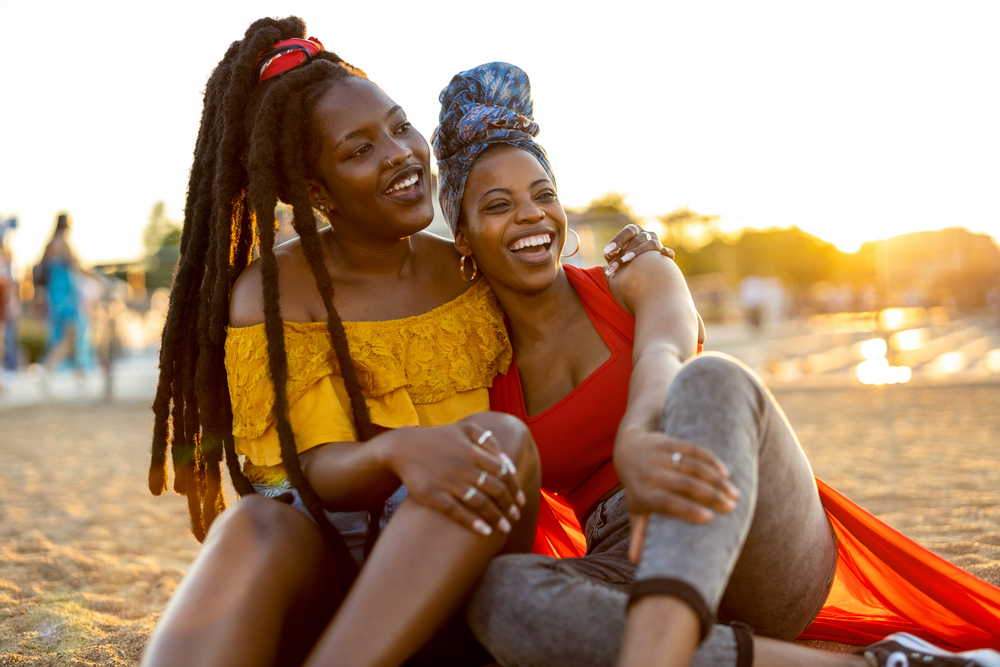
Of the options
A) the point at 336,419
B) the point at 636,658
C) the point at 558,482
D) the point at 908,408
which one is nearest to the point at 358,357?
the point at 336,419

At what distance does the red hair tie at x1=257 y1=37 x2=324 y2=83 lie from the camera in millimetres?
2486

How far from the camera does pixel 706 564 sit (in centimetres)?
141

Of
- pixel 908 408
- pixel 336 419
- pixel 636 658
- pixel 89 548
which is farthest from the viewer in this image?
pixel 908 408

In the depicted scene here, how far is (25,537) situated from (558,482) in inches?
142

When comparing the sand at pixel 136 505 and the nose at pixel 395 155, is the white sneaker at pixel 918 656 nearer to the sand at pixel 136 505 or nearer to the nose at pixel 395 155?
the sand at pixel 136 505

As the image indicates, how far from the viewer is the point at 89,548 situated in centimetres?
420

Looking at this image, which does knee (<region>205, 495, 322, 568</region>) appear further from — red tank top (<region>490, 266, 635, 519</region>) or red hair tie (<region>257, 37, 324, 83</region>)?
red hair tie (<region>257, 37, 324, 83</region>)

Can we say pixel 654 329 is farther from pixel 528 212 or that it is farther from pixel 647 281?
pixel 528 212

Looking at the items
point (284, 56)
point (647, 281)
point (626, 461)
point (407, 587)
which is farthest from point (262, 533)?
point (284, 56)

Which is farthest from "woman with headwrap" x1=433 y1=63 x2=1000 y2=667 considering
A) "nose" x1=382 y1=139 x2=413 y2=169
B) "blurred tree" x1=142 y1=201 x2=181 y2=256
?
"blurred tree" x1=142 y1=201 x2=181 y2=256

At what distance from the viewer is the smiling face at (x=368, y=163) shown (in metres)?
2.37

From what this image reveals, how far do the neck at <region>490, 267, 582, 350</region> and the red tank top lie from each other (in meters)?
0.17

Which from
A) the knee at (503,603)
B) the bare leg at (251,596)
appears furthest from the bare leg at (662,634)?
the bare leg at (251,596)

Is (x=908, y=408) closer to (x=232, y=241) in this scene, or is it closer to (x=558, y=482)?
(x=558, y=482)
